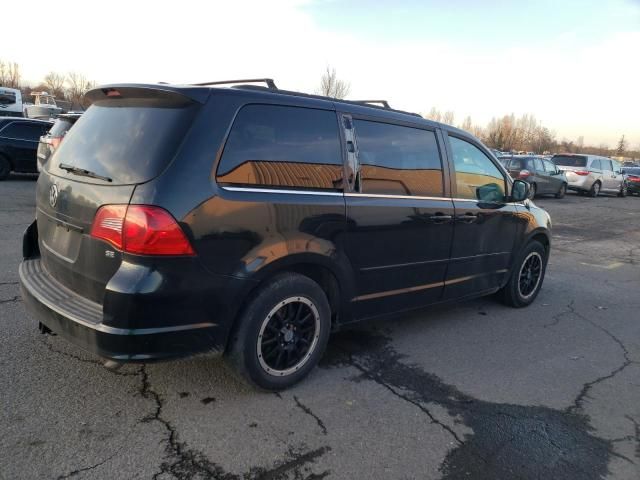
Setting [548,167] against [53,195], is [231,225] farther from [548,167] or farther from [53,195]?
[548,167]

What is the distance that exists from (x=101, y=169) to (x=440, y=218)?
102 inches

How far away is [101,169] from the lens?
296cm

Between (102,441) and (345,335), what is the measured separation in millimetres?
2223

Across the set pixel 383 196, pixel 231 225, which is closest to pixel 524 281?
pixel 383 196

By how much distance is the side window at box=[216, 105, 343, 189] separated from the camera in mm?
3002

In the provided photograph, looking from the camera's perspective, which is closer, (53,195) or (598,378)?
(53,195)

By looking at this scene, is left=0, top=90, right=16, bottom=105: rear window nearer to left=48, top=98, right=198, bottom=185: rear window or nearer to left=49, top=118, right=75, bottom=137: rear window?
left=49, top=118, right=75, bottom=137: rear window

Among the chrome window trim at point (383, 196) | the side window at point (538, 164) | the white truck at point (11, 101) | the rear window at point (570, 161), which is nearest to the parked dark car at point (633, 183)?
the rear window at point (570, 161)

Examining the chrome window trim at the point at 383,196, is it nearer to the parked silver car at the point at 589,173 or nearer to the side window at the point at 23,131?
the side window at the point at 23,131

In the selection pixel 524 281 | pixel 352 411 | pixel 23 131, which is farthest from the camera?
pixel 23 131

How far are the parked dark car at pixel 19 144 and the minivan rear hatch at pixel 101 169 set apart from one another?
11586 mm

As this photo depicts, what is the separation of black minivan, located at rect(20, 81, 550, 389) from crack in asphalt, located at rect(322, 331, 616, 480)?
460 millimetres

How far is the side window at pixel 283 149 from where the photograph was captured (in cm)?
300

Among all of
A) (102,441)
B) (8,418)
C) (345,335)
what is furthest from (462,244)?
(8,418)
